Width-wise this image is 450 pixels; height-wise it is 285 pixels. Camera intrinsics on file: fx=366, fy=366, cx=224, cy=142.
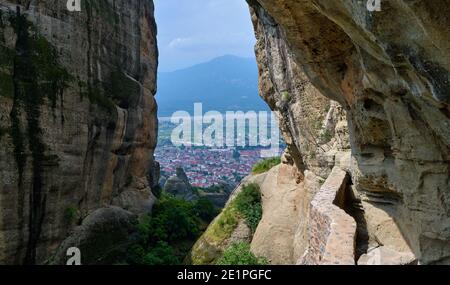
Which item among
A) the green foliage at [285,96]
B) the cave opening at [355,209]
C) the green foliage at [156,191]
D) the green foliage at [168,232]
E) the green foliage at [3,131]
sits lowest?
the green foliage at [168,232]

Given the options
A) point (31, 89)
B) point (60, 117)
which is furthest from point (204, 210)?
point (31, 89)

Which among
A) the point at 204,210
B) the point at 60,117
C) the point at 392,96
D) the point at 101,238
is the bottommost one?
the point at 204,210

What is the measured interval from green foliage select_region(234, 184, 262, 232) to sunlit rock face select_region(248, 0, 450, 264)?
29.5 ft

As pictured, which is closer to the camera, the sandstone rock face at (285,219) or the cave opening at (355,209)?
the cave opening at (355,209)

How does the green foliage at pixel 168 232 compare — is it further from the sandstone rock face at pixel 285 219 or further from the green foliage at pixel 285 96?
the green foliage at pixel 285 96

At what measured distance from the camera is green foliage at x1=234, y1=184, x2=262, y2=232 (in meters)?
18.7

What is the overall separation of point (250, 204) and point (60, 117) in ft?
33.7

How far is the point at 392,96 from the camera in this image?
633cm

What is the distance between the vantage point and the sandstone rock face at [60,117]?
14414mm

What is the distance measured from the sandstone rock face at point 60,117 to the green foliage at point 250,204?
6980 millimetres

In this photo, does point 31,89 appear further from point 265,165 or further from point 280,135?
point 265,165

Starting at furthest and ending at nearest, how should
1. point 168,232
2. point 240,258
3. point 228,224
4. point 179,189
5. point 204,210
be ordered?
point 179,189, point 204,210, point 168,232, point 228,224, point 240,258

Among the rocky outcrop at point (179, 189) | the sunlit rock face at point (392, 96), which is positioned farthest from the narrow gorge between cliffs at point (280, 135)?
the rocky outcrop at point (179, 189)
